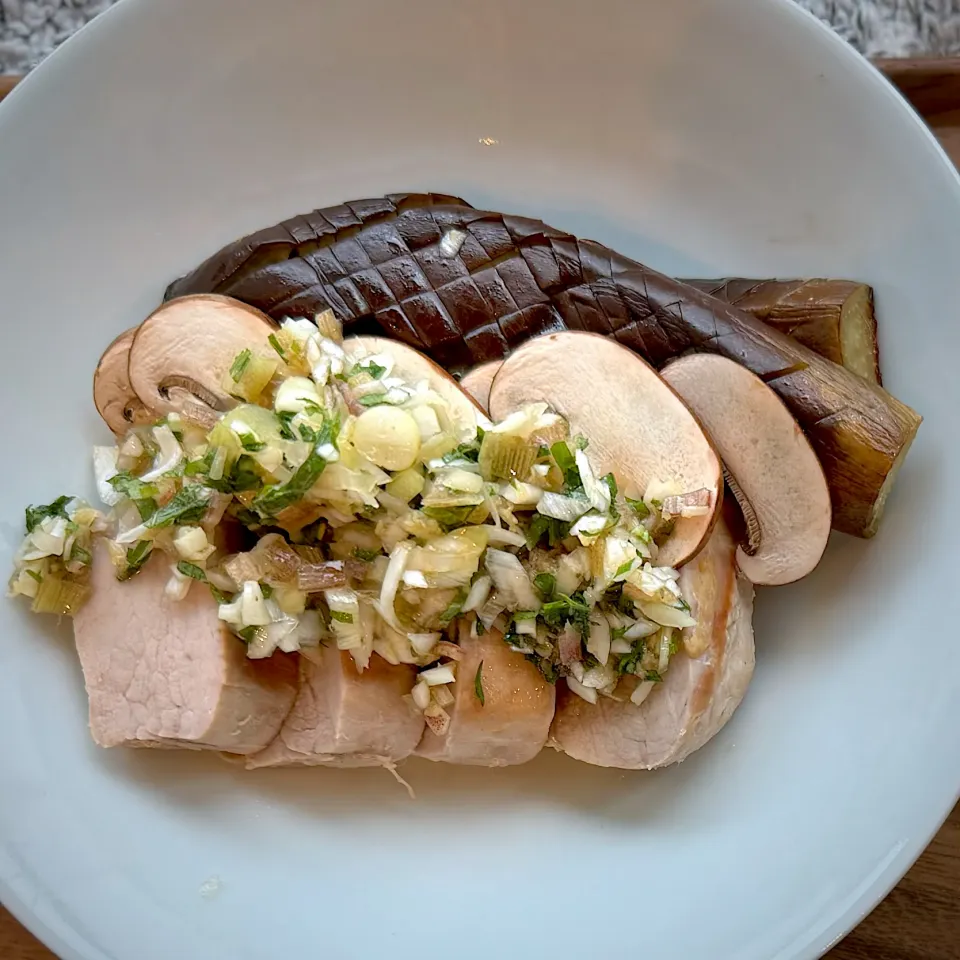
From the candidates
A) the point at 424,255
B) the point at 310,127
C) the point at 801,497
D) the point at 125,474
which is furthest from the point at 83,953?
the point at 310,127

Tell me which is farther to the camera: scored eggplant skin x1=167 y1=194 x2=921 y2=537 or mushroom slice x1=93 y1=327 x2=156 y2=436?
mushroom slice x1=93 y1=327 x2=156 y2=436

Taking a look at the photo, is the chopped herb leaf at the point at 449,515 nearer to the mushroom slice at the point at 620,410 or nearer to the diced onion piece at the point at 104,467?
the mushroom slice at the point at 620,410

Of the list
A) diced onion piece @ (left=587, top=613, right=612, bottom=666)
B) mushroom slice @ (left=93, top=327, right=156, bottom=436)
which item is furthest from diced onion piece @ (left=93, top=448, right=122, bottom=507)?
diced onion piece @ (left=587, top=613, right=612, bottom=666)

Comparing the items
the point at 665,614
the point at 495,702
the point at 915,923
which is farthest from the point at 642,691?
the point at 915,923

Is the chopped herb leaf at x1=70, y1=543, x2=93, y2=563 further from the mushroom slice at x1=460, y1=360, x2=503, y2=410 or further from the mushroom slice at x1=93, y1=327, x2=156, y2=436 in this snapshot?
the mushroom slice at x1=460, y1=360, x2=503, y2=410

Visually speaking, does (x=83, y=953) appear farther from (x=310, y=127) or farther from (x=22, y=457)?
(x=310, y=127)

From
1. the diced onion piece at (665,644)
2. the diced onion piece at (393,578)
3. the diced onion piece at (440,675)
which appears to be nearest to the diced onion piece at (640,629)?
the diced onion piece at (665,644)

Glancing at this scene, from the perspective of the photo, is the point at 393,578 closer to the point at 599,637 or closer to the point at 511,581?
the point at 511,581
